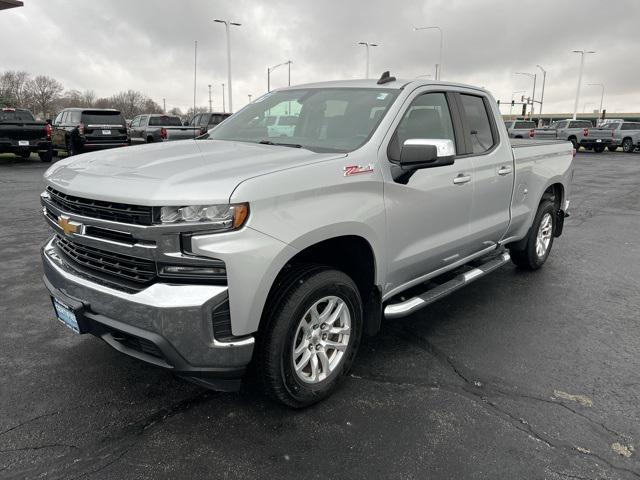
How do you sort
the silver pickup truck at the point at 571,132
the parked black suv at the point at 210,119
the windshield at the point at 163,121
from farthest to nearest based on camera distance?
the silver pickup truck at the point at 571,132 → the windshield at the point at 163,121 → the parked black suv at the point at 210,119

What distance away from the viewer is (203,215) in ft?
7.93

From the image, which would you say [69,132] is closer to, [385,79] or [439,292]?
[385,79]

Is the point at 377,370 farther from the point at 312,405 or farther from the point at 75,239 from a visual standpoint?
the point at 75,239

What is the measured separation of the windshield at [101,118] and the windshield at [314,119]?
15.8 meters

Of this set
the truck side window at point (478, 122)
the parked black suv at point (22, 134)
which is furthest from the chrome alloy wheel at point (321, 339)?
the parked black suv at point (22, 134)

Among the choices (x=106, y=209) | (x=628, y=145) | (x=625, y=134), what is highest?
(x=625, y=134)

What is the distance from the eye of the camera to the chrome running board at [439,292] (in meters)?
3.40

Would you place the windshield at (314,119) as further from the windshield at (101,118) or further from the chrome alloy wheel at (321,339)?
the windshield at (101,118)

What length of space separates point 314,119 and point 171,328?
205 cm

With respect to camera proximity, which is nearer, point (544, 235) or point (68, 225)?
point (68, 225)

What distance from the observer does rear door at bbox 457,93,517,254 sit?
4.23 metres

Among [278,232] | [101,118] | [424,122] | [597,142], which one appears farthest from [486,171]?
[597,142]

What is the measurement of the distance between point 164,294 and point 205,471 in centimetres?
90

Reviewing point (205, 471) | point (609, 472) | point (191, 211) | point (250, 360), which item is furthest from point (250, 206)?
point (609, 472)
